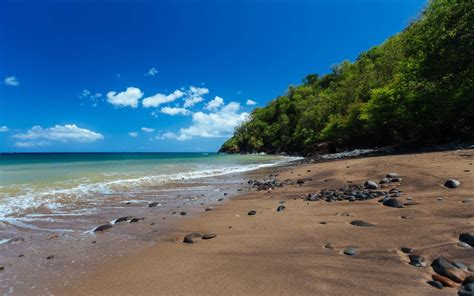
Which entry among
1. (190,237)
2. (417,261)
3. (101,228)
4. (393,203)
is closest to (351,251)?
(417,261)

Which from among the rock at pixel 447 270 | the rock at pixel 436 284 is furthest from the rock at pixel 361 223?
the rock at pixel 436 284

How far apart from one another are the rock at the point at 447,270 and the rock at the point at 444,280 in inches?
2.3

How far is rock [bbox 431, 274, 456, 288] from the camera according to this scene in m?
2.83

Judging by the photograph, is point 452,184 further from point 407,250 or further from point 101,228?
point 101,228

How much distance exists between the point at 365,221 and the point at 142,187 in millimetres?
11803

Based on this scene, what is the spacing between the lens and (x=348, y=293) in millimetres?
2977

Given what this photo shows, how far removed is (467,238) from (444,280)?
123 centimetres

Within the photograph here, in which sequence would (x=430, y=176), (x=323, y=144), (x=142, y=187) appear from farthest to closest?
(x=323, y=144) → (x=142, y=187) → (x=430, y=176)

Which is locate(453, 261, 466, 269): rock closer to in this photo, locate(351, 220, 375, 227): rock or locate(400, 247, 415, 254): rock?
locate(400, 247, 415, 254): rock

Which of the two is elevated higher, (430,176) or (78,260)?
(430,176)

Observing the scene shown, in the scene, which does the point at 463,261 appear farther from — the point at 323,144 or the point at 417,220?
the point at 323,144

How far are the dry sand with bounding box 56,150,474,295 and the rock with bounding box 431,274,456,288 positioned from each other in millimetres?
101

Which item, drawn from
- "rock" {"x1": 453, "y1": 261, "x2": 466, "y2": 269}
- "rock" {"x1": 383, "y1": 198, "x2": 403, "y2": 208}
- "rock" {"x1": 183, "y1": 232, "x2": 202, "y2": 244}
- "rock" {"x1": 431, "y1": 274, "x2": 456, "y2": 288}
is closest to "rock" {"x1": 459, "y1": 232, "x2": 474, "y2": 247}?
"rock" {"x1": 453, "y1": 261, "x2": 466, "y2": 269}

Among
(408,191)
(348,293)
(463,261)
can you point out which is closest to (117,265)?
(348,293)
